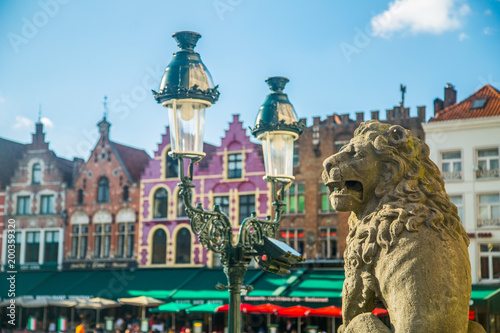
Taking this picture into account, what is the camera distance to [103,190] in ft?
92.2

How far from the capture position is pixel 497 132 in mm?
21469

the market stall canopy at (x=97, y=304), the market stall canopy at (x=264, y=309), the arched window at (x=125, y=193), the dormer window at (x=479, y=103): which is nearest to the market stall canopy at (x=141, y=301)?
the market stall canopy at (x=97, y=304)

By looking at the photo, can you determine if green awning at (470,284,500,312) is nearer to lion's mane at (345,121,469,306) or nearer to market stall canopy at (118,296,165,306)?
market stall canopy at (118,296,165,306)

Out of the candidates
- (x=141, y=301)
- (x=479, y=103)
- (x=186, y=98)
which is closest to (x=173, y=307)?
(x=141, y=301)

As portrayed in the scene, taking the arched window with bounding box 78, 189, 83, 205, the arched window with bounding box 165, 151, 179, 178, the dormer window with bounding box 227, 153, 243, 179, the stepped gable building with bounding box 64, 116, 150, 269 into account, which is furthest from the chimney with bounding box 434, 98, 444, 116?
the arched window with bounding box 78, 189, 83, 205

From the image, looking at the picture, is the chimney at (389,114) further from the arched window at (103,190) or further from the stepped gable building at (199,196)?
the arched window at (103,190)

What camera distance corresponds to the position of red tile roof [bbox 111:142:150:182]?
28.3 m

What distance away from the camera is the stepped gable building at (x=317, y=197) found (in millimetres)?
23453

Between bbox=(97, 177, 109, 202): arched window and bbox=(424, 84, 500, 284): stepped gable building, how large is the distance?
539 inches

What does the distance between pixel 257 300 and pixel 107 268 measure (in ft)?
26.7

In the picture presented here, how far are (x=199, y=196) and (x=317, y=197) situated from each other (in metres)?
5.03

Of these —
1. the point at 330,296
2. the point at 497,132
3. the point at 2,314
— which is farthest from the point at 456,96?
the point at 2,314

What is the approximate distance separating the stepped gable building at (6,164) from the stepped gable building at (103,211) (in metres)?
3.32

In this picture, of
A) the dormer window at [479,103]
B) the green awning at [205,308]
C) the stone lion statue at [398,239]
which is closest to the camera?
the stone lion statue at [398,239]
